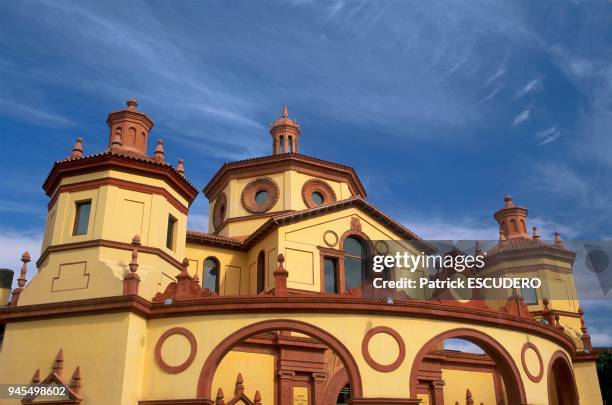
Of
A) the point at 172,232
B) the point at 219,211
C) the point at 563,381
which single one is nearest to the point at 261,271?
the point at 172,232

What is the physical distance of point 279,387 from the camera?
81.0 ft

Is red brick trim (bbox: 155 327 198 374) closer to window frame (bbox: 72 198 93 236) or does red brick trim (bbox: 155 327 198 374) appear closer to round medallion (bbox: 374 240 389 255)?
window frame (bbox: 72 198 93 236)

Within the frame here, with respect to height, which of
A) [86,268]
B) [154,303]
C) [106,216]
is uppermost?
[106,216]

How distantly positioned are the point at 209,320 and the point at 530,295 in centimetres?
2168

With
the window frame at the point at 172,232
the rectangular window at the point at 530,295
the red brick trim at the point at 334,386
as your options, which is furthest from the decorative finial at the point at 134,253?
the rectangular window at the point at 530,295

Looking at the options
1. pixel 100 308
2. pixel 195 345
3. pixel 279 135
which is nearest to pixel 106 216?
pixel 100 308

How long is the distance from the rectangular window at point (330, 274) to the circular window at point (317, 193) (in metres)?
Result: 5.80

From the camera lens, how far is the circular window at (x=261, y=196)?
3519cm

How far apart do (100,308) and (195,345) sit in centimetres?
317

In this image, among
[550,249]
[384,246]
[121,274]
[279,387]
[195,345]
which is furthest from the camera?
[550,249]

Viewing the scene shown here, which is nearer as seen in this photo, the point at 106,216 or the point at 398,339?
the point at 398,339

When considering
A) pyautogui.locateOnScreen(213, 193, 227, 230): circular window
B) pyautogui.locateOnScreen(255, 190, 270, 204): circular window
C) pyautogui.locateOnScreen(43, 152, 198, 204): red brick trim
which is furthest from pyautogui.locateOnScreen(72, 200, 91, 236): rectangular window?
pyautogui.locateOnScreen(213, 193, 227, 230): circular window

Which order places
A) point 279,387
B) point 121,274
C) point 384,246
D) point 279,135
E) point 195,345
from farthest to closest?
A: point 279,135, point 384,246, point 279,387, point 121,274, point 195,345

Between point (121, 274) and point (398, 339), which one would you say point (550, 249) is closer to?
point (398, 339)
